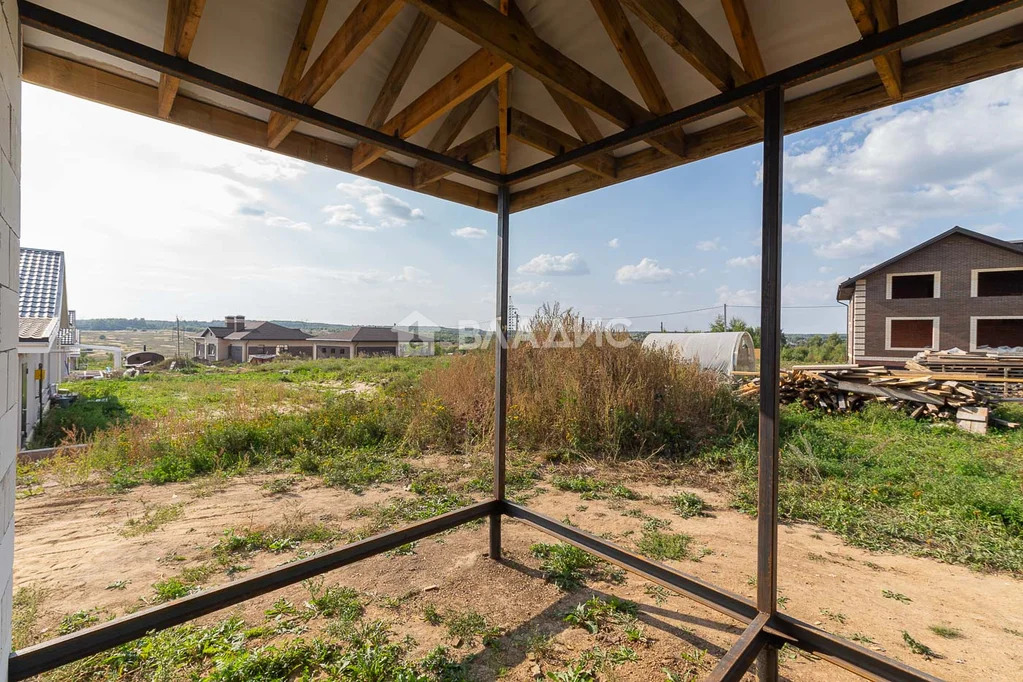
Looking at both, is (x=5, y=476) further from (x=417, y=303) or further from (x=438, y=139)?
(x=417, y=303)

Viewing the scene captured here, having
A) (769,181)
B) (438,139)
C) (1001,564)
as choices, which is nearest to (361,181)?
(438,139)

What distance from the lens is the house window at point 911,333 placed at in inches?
398

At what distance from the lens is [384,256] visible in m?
8.24

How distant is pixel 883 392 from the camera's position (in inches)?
241

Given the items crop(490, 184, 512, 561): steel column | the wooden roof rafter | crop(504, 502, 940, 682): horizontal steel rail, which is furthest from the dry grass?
the wooden roof rafter

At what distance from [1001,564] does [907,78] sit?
3.09 metres

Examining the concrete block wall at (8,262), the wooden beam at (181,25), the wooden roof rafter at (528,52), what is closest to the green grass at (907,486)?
the wooden roof rafter at (528,52)

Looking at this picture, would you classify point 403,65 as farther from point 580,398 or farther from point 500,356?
point 580,398

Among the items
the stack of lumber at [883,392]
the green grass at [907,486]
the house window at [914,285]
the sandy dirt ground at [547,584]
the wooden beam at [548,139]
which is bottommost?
the sandy dirt ground at [547,584]

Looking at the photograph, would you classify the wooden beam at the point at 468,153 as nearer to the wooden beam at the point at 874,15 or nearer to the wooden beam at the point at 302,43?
the wooden beam at the point at 302,43

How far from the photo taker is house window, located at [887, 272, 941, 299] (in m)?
10.1

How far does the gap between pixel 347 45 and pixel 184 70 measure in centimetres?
56

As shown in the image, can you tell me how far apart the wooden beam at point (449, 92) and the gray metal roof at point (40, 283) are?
623cm

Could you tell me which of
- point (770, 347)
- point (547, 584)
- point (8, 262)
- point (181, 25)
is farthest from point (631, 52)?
point (547, 584)
